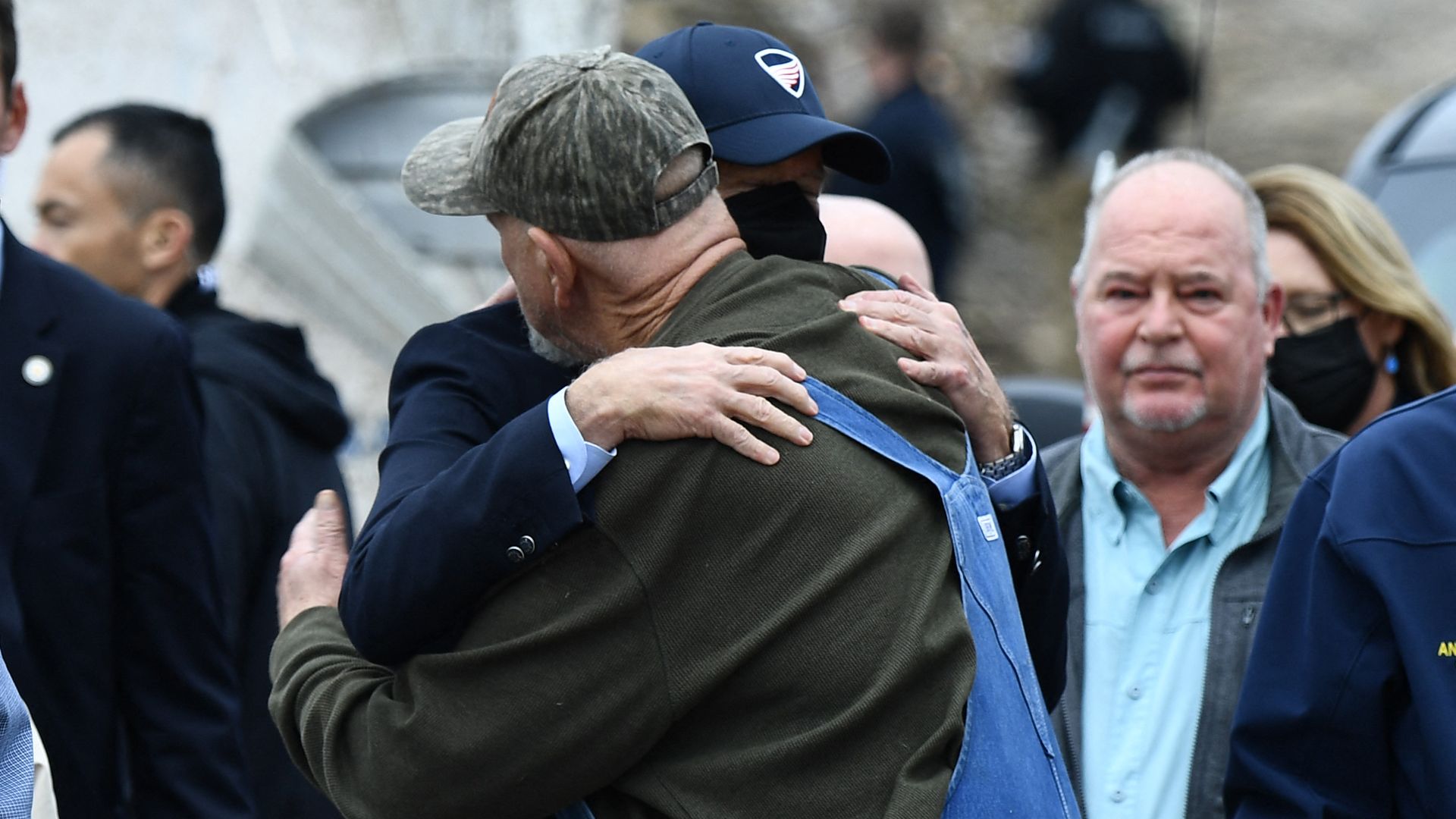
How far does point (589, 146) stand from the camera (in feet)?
6.55

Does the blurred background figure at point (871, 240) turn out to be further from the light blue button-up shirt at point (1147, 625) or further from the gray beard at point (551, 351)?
the gray beard at point (551, 351)

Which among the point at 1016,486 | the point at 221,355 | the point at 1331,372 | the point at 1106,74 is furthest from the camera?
the point at 1106,74

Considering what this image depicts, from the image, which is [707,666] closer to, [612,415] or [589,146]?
[612,415]

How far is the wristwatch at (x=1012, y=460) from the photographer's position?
90.7 inches

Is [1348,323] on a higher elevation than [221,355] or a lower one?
lower

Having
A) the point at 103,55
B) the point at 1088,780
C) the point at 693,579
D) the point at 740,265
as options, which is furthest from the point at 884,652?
the point at 103,55

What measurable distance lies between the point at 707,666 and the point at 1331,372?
7.97ft

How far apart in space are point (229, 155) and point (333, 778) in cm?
430

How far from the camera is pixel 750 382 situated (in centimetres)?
192

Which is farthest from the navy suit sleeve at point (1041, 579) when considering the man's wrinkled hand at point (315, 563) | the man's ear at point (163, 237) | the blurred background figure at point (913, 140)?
the blurred background figure at point (913, 140)

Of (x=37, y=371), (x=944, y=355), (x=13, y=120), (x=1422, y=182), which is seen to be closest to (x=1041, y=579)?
(x=944, y=355)

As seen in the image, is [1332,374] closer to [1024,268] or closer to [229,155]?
[229,155]

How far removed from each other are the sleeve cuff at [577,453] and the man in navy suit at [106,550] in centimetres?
125

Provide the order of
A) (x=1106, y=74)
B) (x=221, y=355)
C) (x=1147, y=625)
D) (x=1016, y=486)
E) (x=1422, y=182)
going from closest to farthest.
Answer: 1. (x=1016, y=486)
2. (x=1147, y=625)
3. (x=221, y=355)
4. (x=1422, y=182)
5. (x=1106, y=74)
